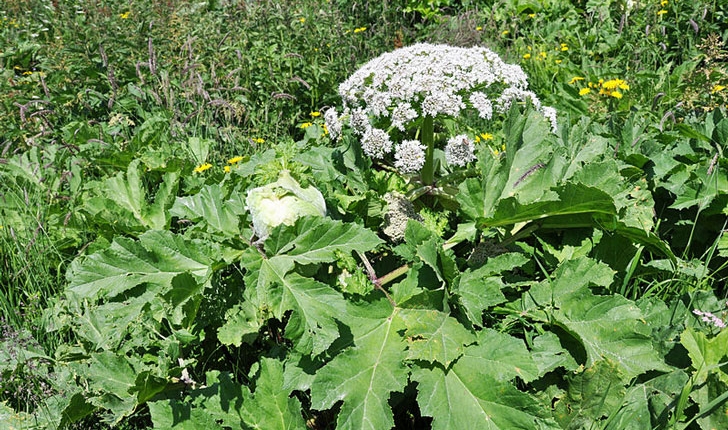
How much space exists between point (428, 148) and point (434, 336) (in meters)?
0.91

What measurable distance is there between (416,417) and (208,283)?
92cm

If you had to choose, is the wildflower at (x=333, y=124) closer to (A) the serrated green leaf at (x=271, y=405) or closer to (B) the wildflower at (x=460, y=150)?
(B) the wildflower at (x=460, y=150)

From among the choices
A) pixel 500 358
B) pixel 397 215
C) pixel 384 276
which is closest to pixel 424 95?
pixel 397 215

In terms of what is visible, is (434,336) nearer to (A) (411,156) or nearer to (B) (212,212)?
(A) (411,156)

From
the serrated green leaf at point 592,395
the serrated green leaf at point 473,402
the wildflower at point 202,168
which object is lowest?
the serrated green leaf at point 592,395

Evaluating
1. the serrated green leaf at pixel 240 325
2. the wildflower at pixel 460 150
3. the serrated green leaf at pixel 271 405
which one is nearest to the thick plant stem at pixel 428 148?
the wildflower at pixel 460 150

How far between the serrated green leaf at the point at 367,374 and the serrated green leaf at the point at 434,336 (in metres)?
0.04

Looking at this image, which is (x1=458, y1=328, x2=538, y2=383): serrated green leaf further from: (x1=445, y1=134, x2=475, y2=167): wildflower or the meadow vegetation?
(x1=445, y1=134, x2=475, y2=167): wildflower

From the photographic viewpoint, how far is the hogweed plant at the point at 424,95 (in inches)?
95.6

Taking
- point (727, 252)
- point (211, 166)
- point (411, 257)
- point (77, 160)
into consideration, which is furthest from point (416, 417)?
point (77, 160)

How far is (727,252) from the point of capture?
253 centimetres

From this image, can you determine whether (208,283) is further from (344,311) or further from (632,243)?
(632,243)

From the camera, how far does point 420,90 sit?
241 centimetres

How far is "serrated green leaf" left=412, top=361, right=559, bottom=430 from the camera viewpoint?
74.5 inches
